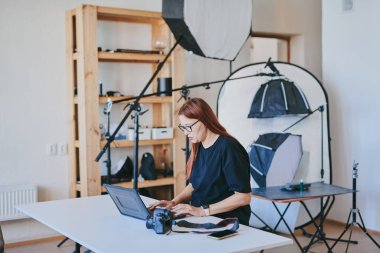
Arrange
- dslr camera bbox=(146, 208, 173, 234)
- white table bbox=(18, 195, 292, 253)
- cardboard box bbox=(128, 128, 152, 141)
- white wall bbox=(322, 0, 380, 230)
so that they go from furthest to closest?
white wall bbox=(322, 0, 380, 230)
cardboard box bbox=(128, 128, 152, 141)
dslr camera bbox=(146, 208, 173, 234)
white table bbox=(18, 195, 292, 253)

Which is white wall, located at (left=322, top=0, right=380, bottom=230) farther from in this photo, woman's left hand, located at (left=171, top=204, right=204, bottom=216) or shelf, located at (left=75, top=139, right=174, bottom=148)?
woman's left hand, located at (left=171, top=204, right=204, bottom=216)

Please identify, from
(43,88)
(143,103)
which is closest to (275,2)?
(143,103)

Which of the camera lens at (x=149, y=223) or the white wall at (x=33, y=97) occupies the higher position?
the white wall at (x=33, y=97)

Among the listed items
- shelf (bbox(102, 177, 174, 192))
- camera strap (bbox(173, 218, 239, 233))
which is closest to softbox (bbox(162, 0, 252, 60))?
shelf (bbox(102, 177, 174, 192))

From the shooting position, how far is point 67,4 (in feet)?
16.7

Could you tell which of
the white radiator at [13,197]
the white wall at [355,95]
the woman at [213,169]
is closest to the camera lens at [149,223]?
the woman at [213,169]

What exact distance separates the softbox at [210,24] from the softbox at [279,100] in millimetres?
466

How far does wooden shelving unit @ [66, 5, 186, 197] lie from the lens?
482 centimetres

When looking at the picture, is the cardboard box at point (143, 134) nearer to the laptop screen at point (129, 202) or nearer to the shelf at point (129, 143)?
the shelf at point (129, 143)

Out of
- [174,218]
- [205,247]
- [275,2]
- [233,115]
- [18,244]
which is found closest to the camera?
[205,247]

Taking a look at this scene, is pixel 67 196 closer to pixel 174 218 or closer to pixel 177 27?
pixel 177 27

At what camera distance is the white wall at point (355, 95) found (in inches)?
209

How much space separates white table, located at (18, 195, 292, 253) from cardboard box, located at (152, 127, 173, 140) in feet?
6.88

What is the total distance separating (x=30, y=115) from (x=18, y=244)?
1.18 meters
